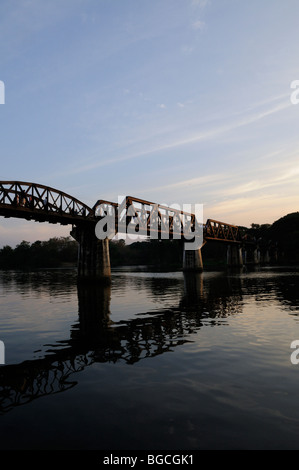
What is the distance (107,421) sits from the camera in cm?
694

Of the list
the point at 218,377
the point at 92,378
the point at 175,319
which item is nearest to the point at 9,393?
the point at 92,378

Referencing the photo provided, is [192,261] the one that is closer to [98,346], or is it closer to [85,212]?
[85,212]

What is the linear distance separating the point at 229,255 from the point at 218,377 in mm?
130816

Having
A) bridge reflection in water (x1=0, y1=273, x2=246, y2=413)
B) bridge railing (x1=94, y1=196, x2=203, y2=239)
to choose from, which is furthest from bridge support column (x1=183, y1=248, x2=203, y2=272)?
bridge reflection in water (x1=0, y1=273, x2=246, y2=413)

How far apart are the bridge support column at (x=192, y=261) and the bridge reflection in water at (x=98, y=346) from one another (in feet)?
218

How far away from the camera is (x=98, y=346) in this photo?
45.7ft

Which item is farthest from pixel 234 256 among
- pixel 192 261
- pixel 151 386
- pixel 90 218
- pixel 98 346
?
pixel 151 386

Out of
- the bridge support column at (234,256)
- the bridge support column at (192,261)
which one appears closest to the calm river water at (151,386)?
the bridge support column at (192,261)

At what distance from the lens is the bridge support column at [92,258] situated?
54.1 m

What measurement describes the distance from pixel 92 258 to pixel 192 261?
44560 mm

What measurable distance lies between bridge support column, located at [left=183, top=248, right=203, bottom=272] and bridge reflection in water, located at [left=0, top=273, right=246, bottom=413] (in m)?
66.5

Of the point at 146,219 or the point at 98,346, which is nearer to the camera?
the point at 98,346

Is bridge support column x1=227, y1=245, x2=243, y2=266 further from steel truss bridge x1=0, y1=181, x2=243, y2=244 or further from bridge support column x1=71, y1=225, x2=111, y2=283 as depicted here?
bridge support column x1=71, y1=225, x2=111, y2=283

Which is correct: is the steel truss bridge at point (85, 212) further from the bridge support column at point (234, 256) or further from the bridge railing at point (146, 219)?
the bridge support column at point (234, 256)
